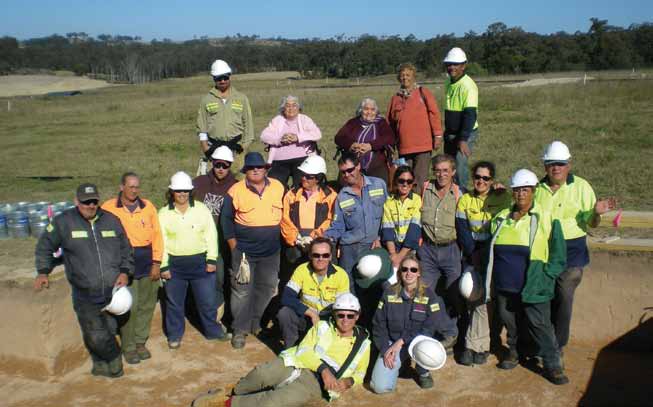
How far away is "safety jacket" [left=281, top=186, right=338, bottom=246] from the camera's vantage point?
8133 millimetres

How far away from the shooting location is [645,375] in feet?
24.6

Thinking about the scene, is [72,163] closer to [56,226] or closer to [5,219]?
[5,219]

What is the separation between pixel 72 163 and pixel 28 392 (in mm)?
13498

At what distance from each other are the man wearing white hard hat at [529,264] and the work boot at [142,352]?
4.01 metres

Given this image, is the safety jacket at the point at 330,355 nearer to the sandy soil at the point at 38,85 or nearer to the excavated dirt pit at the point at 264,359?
the excavated dirt pit at the point at 264,359

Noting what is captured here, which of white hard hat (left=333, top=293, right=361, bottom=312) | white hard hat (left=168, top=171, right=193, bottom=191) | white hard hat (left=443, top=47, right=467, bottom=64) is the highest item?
white hard hat (left=443, top=47, right=467, bottom=64)

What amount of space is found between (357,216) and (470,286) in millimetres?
1541

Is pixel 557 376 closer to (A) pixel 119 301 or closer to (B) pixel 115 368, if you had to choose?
(A) pixel 119 301

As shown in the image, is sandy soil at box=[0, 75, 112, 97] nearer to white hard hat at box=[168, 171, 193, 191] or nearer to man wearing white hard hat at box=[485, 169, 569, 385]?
white hard hat at box=[168, 171, 193, 191]

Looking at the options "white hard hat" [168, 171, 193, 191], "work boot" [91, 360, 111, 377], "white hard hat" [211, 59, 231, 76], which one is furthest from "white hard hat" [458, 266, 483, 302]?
"white hard hat" [211, 59, 231, 76]

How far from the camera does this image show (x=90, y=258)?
717 centimetres

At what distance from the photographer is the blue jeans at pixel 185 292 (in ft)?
26.6

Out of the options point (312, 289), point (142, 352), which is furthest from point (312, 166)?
point (142, 352)

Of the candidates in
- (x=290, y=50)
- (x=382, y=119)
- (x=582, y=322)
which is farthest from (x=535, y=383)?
(x=290, y=50)
